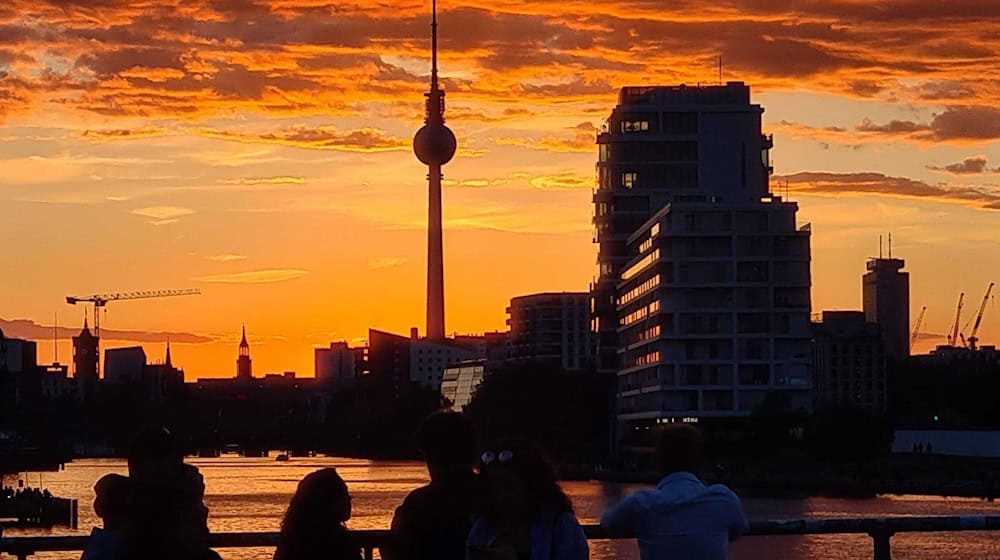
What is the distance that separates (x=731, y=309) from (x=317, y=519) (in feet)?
533

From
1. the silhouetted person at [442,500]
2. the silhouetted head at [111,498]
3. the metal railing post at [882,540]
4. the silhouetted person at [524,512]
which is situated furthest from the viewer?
the metal railing post at [882,540]

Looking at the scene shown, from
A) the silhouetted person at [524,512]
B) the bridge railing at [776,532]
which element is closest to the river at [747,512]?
the bridge railing at [776,532]

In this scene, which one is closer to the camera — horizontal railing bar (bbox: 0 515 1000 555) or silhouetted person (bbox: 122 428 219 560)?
silhouetted person (bbox: 122 428 219 560)

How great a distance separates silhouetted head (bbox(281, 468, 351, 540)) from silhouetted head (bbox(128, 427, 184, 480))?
1.10 metres

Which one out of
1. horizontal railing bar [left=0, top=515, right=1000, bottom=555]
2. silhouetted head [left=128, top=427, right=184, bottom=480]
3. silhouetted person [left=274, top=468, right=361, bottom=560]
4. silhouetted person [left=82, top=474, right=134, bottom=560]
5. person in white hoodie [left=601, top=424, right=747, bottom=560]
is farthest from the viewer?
horizontal railing bar [left=0, top=515, right=1000, bottom=555]

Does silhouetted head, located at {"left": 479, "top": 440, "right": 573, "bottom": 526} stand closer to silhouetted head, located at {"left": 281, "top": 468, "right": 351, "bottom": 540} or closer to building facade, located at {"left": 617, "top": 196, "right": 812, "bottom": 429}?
silhouetted head, located at {"left": 281, "top": 468, "right": 351, "bottom": 540}

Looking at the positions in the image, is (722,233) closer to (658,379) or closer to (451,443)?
(658,379)

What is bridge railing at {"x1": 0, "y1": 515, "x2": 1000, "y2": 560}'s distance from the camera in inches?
540

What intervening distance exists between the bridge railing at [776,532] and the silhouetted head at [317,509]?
2.39 m

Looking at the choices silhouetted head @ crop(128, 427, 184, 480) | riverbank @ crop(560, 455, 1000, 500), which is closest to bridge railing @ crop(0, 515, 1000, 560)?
silhouetted head @ crop(128, 427, 184, 480)

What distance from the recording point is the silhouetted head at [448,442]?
12.1m

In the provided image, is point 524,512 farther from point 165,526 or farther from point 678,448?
point 165,526

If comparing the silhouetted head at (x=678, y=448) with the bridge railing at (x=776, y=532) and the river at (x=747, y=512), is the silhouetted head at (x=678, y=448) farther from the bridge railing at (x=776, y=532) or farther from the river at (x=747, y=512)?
the river at (x=747, y=512)

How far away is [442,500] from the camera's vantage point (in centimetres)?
1204
